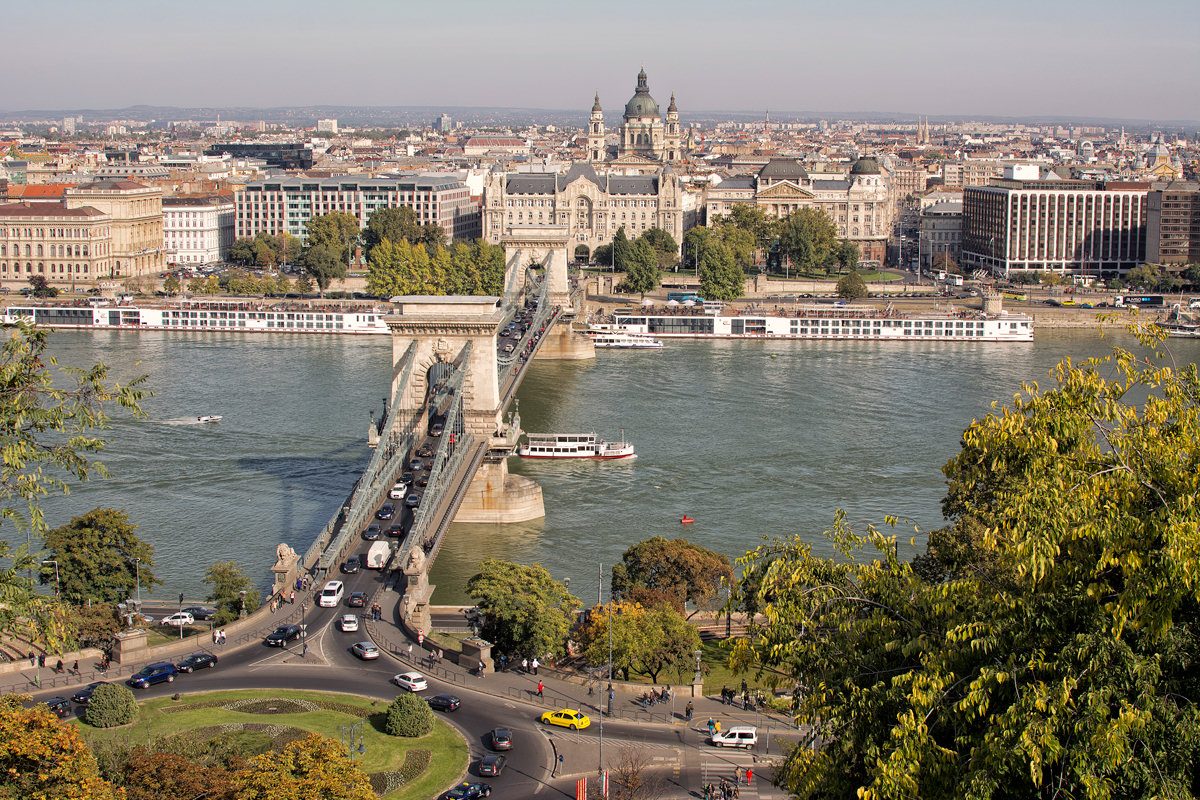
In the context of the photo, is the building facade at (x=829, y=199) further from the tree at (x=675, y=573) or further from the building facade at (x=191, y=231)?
the tree at (x=675, y=573)

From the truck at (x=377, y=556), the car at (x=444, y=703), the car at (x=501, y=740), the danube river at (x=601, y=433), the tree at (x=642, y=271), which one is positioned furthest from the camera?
the tree at (x=642, y=271)

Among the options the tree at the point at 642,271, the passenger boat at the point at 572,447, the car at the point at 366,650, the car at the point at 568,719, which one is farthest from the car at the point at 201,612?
the tree at the point at 642,271

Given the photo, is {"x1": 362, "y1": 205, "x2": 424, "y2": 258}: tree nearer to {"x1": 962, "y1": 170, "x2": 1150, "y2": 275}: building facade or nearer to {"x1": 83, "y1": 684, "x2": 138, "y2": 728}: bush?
{"x1": 962, "y1": 170, "x2": 1150, "y2": 275}: building facade

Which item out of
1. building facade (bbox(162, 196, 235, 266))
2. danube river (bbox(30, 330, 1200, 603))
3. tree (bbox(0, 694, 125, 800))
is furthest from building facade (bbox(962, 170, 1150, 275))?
tree (bbox(0, 694, 125, 800))

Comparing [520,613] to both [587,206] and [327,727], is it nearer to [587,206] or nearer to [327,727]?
[327,727]

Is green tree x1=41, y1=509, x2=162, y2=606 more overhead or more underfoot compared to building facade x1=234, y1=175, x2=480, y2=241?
more underfoot

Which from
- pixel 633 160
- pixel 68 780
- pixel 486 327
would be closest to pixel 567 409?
pixel 486 327
